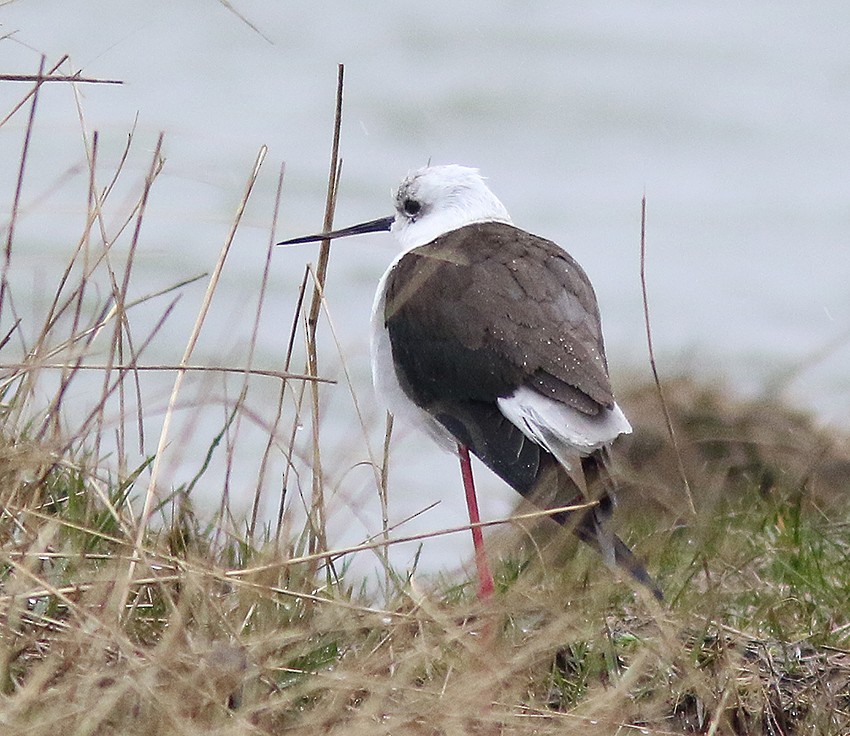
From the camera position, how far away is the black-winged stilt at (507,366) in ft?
12.2

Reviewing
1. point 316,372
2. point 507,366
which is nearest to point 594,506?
point 507,366

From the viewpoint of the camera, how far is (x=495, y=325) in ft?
12.7

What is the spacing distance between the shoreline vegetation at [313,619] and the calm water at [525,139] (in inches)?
187

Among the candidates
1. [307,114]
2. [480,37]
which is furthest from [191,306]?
[480,37]

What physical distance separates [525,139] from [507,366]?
10.1 metres

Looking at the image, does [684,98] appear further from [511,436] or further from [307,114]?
[511,436]

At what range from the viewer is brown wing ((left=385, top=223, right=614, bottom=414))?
12.4 feet

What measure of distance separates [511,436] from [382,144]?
9217 mm

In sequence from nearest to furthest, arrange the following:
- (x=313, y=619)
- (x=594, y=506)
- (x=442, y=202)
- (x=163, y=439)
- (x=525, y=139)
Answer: (x=313, y=619)
(x=163, y=439)
(x=594, y=506)
(x=442, y=202)
(x=525, y=139)

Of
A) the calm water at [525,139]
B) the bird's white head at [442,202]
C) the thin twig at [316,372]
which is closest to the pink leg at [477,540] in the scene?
the thin twig at [316,372]

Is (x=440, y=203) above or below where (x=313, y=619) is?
above

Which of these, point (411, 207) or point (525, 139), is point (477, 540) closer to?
point (411, 207)

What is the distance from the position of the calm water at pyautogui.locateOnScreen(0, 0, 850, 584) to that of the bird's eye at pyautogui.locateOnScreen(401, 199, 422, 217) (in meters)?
3.62

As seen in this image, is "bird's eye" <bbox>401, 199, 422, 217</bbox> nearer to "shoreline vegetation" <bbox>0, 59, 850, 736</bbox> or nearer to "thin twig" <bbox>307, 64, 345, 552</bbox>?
"thin twig" <bbox>307, 64, 345, 552</bbox>
